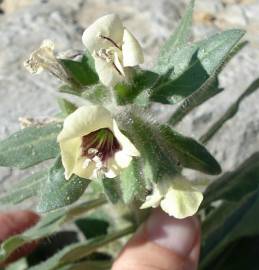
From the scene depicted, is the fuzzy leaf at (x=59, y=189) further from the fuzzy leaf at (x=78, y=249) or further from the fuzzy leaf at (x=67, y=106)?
the fuzzy leaf at (x=78, y=249)

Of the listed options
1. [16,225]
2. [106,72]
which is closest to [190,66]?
[106,72]

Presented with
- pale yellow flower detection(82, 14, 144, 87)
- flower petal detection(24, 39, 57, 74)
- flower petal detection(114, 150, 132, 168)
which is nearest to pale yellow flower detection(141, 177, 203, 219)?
flower petal detection(114, 150, 132, 168)

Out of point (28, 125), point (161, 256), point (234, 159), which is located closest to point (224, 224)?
point (234, 159)

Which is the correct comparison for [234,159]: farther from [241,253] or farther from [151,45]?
[151,45]

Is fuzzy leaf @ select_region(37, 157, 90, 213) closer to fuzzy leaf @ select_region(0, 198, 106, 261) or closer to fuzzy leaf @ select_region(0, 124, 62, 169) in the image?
fuzzy leaf @ select_region(0, 124, 62, 169)

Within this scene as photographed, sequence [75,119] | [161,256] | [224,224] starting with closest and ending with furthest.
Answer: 1. [75,119]
2. [161,256]
3. [224,224]

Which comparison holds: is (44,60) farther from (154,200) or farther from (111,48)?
(154,200)
